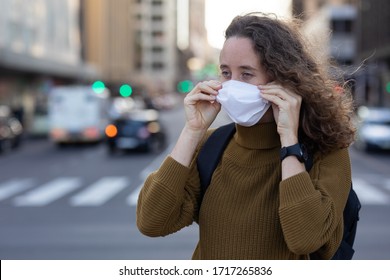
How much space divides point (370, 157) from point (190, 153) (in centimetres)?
2242

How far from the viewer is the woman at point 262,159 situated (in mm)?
2242

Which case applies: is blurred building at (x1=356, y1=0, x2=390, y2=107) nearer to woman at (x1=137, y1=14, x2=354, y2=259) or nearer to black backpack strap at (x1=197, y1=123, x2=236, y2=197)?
black backpack strap at (x1=197, y1=123, x2=236, y2=197)

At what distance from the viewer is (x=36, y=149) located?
97.0ft

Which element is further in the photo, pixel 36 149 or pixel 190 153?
pixel 36 149

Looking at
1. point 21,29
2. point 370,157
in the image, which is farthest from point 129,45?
point 370,157

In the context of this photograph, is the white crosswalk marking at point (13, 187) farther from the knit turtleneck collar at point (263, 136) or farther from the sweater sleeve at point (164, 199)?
the knit turtleneck collar at point (263, 136)

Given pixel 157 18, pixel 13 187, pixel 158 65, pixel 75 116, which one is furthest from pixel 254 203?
pixel 157 18

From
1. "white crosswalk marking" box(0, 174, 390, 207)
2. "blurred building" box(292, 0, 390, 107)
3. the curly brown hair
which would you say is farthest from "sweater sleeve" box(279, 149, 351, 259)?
"blurred building" box(292, 0, 390, 107)

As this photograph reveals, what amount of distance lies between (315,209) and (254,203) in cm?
25

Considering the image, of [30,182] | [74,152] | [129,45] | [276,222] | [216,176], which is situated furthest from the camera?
[129,45]

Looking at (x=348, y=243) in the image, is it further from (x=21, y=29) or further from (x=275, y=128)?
(x=21, y=29)

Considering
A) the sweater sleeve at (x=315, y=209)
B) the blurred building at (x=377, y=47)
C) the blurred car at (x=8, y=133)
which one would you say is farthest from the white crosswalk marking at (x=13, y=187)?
the blurred building at (x=377, y=47)

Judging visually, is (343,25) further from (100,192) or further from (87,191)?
(100,192)

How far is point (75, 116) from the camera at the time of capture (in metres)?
31.4
